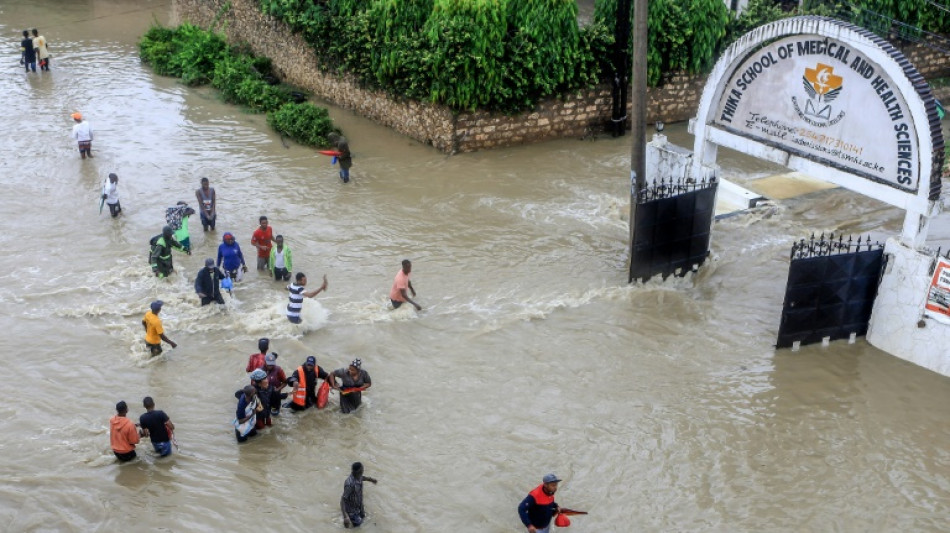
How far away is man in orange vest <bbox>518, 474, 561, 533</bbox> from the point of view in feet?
29.8

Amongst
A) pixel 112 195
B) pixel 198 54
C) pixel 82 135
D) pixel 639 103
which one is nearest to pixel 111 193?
pixel 112 195

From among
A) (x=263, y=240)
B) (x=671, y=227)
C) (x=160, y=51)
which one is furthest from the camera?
(x=160, y=51)

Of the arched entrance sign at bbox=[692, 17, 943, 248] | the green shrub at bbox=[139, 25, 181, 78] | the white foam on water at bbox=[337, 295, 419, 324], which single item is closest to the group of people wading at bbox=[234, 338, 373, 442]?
the white foam on water at bbox=[337, 295, 419, 324]

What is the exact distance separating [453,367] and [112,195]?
7843 millimetres

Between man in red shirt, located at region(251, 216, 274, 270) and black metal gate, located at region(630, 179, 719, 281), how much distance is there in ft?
18.6

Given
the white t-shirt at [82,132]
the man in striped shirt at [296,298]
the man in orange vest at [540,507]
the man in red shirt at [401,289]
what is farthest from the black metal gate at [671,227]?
the white t-shirt at [82,132]

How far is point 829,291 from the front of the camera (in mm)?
12773

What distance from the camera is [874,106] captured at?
1207cm

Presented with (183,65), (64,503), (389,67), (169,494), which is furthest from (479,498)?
(183,65)

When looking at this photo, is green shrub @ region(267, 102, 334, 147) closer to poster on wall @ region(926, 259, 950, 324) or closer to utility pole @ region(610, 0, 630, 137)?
utility pole @ region(610, 0, 630, 137)

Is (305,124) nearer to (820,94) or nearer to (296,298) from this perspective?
(296,298)

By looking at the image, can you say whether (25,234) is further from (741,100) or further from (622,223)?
(741,100)

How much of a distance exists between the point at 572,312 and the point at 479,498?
4482 mm

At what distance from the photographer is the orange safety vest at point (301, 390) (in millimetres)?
11352
